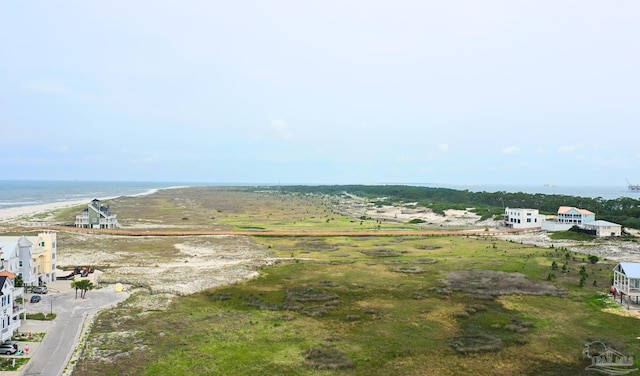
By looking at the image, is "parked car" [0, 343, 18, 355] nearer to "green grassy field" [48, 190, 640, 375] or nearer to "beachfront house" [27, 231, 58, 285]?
"green grassy field" [48, 190, 640, 375]

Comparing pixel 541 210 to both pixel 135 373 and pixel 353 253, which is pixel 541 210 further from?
pixel 135 373

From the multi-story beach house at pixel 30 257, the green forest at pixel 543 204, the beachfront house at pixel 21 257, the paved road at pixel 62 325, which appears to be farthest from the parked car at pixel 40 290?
the green forest at pixel 543 204

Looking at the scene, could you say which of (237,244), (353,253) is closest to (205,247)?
(237,244)

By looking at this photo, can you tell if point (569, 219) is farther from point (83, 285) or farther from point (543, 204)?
point (83, 285)

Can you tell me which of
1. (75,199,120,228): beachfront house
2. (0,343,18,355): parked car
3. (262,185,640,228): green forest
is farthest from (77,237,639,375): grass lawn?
(262,185,640,228): green forest

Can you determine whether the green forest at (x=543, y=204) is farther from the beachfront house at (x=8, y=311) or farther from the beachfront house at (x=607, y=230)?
the beachfront house at (x=8, y=311)

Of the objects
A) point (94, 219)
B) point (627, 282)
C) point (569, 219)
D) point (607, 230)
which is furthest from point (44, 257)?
point (569, 219)
